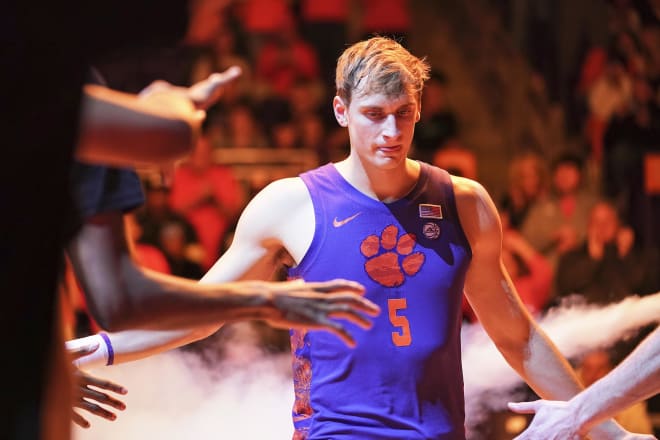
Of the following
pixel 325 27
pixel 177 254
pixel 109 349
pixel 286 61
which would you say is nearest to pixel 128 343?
pixel 109 349

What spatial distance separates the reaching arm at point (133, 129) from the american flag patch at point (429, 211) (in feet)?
4.81

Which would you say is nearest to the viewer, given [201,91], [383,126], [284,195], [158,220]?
[201,91]

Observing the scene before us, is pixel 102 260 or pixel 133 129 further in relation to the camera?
pixel 102 260

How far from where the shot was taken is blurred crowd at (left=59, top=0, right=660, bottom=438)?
25.8 ft

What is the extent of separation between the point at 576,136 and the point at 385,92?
6.30 meters

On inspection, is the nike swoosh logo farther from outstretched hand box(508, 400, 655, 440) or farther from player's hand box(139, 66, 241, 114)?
player's hand box(139, 66, 241, 114)

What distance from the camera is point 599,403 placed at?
3934 millimetres

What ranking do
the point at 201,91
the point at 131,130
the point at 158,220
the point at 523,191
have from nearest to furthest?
1. the point at 131,130
2. the point at 201,91
3. the point at 158,220
4. the point at 523,191

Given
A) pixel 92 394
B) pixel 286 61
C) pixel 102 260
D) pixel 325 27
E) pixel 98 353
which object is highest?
pixel 325 27

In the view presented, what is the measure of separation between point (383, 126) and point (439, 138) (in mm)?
5311

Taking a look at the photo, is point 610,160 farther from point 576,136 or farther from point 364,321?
point 364,321

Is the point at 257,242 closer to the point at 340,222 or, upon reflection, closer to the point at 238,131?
the point at 340,222

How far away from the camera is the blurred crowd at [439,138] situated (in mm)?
7863

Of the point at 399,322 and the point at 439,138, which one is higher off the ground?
the point at 439,138
